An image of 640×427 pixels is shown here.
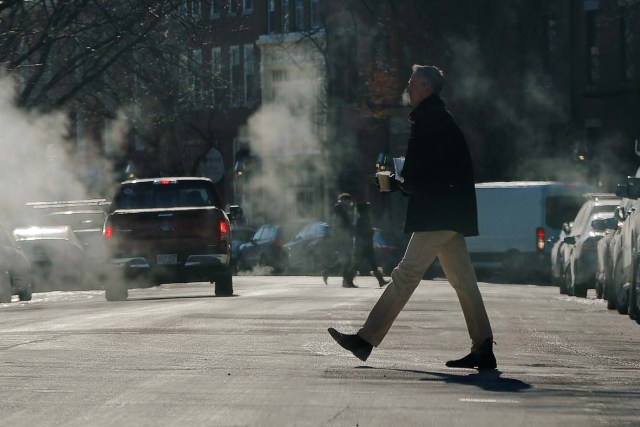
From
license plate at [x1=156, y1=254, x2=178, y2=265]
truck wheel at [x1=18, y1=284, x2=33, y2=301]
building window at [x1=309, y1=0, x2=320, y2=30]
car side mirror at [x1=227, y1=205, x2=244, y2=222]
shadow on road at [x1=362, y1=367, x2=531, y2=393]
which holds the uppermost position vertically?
building window at [x1=309, y1=0, x2=320, y2=30]

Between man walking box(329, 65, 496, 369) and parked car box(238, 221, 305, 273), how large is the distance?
39.9m

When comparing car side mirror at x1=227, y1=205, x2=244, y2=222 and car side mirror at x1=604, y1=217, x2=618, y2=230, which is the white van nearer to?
car side mirror at x1=227, y1=205, x2=244, y2=222

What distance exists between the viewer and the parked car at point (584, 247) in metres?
25.7

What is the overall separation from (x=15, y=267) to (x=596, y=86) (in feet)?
92.6

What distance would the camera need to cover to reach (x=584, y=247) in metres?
25.9

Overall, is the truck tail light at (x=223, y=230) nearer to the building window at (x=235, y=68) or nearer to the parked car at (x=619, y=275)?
the parked car at (x=619, y=275)

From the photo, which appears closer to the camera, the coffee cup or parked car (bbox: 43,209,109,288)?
the coffee cup

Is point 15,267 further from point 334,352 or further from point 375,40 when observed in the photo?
point 375,40

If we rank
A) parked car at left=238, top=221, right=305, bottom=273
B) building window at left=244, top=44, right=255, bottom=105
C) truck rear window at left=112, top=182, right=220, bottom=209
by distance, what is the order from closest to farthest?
truck rear window at left=112, top=182, right=220, bottom=209
parked car at left=238, top=221, right=305, bottom=273
building window at left=244, top=44, right=255, bottom=105

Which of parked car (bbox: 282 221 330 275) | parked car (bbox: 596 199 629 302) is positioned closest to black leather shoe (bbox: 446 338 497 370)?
parked car (bbox: 596 199 629 302)

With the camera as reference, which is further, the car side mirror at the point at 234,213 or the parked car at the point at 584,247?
A: the car side mirror at the point at 234,213

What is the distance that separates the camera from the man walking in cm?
1117

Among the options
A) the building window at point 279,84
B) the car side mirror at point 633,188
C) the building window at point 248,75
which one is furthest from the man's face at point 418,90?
the building window at point 248,75

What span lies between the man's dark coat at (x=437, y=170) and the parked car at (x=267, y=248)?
3988cm
